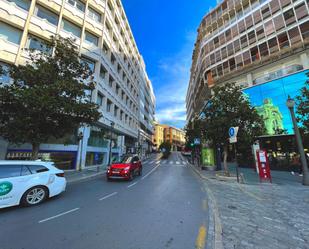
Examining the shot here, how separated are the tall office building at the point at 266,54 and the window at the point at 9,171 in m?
15.0

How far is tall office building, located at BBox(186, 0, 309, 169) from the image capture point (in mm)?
17516

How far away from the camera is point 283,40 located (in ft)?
62.6

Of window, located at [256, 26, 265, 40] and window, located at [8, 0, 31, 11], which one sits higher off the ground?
window, located at [256, 26, 265, 40]

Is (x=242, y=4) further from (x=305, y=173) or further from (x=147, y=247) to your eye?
(x=147, y=247)

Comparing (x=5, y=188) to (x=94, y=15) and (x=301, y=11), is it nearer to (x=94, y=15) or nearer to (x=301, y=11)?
(x=94, y=15)

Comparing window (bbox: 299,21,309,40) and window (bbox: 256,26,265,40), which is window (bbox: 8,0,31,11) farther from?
window (bbox: 299,21,309,40)

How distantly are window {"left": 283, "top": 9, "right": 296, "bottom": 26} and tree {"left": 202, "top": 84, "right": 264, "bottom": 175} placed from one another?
14.8 metres

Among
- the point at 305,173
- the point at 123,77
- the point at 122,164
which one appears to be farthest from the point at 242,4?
the point at 122,164

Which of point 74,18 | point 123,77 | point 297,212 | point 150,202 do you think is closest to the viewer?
point 297,212

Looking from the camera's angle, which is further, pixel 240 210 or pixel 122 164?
pixel 122 164

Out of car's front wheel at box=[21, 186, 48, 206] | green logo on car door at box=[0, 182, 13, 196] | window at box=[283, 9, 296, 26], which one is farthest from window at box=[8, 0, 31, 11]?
window at box=[283, 9, 296, 26]

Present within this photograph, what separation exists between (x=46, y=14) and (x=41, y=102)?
1476 centimetres

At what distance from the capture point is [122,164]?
37.4 feet

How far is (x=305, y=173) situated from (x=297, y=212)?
20.8 feet
